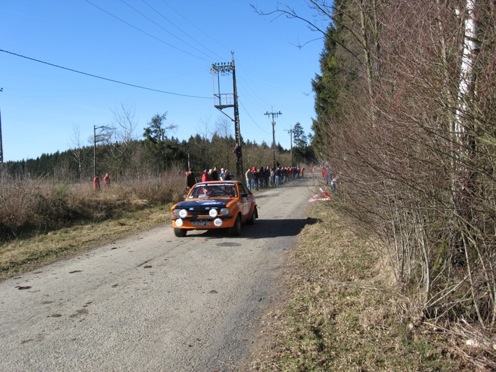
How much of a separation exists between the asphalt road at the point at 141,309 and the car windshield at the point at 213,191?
2.74 metres

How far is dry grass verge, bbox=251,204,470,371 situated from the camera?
152 inches

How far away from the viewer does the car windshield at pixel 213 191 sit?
12570 millimetres

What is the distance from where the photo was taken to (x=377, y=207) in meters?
5.72

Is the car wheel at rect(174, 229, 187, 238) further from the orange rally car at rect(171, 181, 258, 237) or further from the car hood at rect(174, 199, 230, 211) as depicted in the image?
the car hood at rect(174, 199, 230, 211)

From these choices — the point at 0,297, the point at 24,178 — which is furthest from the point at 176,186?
the point at 0,297

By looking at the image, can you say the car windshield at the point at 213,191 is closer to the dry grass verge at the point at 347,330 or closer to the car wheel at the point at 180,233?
the car wheel at the point at 180,233

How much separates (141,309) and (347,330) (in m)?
2.56

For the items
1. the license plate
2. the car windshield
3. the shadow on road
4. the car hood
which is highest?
the car windshield

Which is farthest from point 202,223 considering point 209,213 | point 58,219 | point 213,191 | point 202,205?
point 58,219

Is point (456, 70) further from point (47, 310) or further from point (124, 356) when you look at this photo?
point (47, 310)

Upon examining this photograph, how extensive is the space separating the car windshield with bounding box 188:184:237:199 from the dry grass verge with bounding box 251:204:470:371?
5680 mm

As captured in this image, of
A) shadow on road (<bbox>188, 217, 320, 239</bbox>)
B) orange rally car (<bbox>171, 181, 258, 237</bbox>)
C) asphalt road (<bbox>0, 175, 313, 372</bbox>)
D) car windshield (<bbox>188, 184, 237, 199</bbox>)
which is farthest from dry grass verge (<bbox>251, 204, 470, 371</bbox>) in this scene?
car windshield (<bbox>188, 184, 237, 199</bbox>)

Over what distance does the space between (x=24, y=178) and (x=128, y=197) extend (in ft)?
20.9

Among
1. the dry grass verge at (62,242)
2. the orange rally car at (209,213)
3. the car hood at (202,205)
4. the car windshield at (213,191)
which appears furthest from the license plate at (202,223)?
the dry grass verge at (62,242)
